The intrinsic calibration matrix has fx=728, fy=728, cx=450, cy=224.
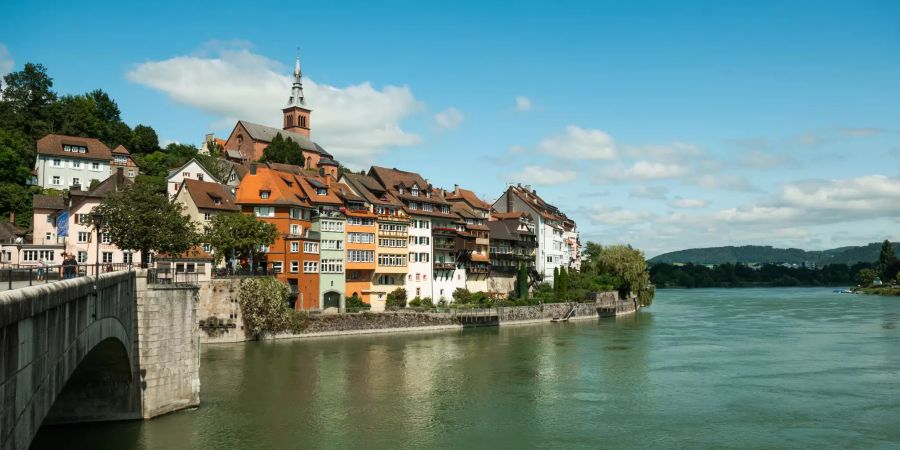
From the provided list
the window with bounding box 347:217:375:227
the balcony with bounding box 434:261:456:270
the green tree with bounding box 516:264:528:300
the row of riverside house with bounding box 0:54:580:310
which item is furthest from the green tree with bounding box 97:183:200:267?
the green tree with bounding box 516:264:528:300

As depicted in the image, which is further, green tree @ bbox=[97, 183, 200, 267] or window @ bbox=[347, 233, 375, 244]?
window @ bbox=[347, 233, 375, 244]

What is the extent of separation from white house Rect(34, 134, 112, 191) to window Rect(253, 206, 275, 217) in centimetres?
2523

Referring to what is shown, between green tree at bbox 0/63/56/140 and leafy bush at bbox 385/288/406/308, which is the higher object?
green tree at bbox 0/63/56/140

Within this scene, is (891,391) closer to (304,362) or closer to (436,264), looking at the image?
(304,362)

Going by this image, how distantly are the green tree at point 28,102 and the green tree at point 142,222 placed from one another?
50687 millimetres

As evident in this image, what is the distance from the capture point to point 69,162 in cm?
8044

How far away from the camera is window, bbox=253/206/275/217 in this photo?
66.4 meters

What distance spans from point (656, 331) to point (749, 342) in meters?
11.0

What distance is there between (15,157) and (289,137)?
3826cm

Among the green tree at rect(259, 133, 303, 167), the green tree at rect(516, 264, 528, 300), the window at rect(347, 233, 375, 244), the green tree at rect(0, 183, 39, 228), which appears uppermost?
the green tree at rect(259, 133, 303, 167)

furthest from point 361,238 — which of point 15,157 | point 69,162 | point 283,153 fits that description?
point 15,157

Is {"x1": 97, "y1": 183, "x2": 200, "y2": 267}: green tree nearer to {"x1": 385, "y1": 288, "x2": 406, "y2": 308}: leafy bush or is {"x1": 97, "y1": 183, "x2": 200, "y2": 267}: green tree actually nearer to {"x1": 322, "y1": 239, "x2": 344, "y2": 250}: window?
{"x1": 322, "y1": 239, "x2": 344, "y2": 250}: window

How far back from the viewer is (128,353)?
2705 cm

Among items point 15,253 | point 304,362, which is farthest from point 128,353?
point 15,253
